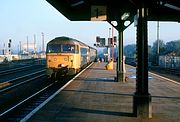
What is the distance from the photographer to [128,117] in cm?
1095

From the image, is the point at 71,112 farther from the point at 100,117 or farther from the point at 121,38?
the point at 121,38

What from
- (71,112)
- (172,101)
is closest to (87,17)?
(172,101)

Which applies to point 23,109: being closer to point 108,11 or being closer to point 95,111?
point 95,111

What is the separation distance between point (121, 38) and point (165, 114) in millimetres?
11555

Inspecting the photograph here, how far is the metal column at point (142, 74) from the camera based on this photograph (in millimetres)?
11023

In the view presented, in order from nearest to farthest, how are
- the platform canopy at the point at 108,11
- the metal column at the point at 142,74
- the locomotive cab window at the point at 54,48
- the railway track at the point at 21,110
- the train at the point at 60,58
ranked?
1. the metal column at the point at 142,74
2. the railway track at the point at 21,110
3. the platform canopy at the point at 108,11
4. the train at the point at 60,58
5. the locomotive cab window at the point at 54,48

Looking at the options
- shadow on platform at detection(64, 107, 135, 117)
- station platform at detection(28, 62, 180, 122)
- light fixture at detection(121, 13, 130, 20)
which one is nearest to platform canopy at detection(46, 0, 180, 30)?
light fixture at detection(121, 13, 130, 20)

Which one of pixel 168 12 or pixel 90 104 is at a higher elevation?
pixel 168 12

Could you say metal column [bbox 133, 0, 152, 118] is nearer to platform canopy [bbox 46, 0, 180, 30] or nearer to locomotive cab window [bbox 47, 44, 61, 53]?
platform canopy [bbox 46, 0, 180, 30]

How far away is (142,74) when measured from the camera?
436 inches

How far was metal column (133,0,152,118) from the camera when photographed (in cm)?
1102

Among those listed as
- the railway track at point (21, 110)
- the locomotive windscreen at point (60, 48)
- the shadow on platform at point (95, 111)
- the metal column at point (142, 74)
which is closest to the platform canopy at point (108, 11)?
the railway track at point (21, 110)

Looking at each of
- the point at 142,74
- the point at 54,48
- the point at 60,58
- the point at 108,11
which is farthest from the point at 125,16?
the point at 142,74

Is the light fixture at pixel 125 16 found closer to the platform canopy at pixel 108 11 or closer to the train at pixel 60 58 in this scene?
the platform canopy at pixel 108 11
